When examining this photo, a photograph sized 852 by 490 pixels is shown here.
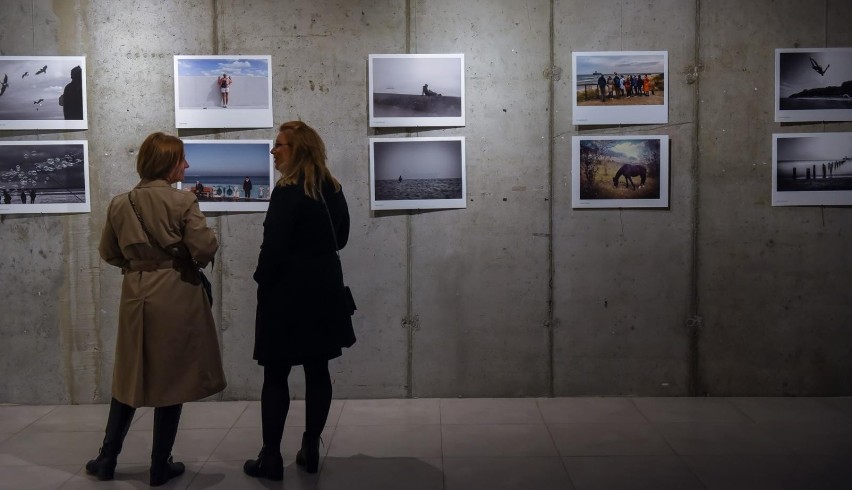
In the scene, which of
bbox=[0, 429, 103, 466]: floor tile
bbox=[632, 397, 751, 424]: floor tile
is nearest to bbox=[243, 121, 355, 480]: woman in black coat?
bbox=[0, 429, 103, 466]: floor tile

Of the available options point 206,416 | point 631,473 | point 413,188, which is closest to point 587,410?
point 631,473

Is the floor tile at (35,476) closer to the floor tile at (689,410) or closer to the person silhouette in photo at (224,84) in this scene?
the person silhouette in photo at (224,84)

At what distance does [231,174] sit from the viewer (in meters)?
4.46

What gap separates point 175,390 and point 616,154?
8.84 ft

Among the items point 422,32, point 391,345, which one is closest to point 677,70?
point 422,32

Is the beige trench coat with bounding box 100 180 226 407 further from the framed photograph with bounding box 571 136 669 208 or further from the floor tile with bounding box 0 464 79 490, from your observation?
the framed photograph with bounding box 571 136 669 208

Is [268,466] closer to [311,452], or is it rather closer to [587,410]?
[311,452]

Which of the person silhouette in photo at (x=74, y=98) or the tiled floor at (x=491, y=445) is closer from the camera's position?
the tiled floor at (x=491, y=445)

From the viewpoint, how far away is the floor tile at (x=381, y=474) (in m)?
3.28

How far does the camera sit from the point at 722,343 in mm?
4570

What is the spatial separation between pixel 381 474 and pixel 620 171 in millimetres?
2197

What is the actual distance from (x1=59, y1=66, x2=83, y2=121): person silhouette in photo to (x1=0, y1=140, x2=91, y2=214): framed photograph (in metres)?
0.15

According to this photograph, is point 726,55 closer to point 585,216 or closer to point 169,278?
point 585,216

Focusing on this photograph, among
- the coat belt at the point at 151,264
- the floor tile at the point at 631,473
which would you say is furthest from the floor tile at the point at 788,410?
the coat belt at the point at 151,264
